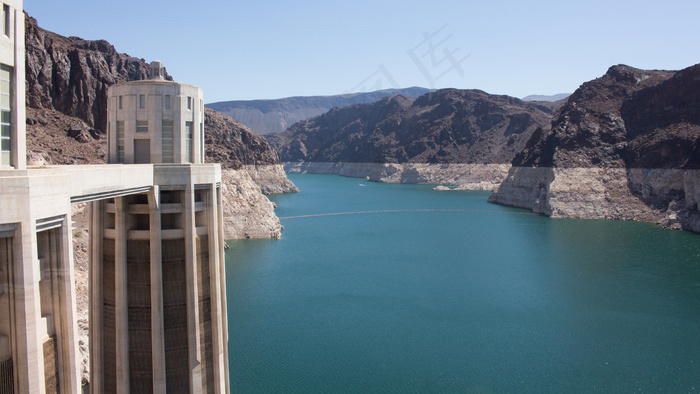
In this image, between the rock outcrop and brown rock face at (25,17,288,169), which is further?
the rock outcrop

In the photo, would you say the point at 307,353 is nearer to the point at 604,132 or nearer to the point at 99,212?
the point at 99,212

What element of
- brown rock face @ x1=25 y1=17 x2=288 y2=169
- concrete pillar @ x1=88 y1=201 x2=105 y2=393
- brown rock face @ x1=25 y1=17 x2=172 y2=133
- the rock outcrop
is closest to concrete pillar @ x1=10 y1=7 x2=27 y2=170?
concrete pillar @ x1=88 y1=201 x2=105 y2=393

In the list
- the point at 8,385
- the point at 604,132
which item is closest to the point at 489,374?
the point at 8,385

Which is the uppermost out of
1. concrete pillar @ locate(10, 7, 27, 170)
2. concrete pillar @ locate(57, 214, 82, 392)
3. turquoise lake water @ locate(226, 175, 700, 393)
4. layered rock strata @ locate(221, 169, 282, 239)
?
concrete pillar @ locate(10, 7, 27, 170)

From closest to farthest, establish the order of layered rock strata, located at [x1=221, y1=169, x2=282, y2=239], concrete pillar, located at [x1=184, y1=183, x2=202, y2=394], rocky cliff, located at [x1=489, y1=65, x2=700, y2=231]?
1. concrete pillar, located at [x1=184, y1=183, x2=202, y2=394]
2. layered rock strata, located at [x1=221, y1=169, x2=282, y2=239]
3. rocky cliff, located at [x1=489, y1=65, x2=700, y2=231]

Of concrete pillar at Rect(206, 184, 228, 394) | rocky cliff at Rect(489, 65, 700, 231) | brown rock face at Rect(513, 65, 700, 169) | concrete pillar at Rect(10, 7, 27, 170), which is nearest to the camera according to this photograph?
concrete pillar at Rect(10, 7, 27, 170)

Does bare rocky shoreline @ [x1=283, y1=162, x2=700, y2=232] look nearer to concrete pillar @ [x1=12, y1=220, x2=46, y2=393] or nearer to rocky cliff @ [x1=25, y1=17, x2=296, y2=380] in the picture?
rocky cliff @ [x1=25, y1=17, x2=296, y2=380]

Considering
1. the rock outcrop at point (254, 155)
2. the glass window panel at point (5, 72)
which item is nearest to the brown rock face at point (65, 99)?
the glass window panel at point (5, 72)
